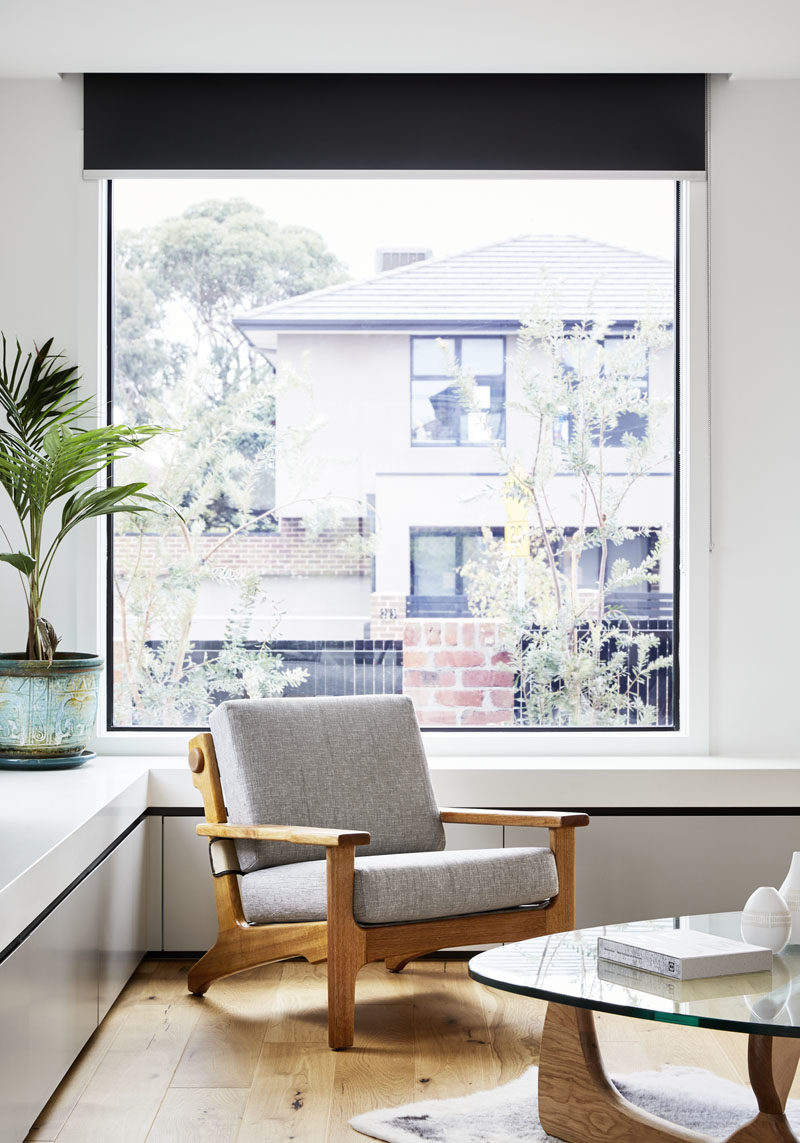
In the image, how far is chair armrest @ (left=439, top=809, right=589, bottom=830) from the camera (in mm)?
3432

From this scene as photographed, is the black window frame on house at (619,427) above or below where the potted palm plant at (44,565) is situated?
above

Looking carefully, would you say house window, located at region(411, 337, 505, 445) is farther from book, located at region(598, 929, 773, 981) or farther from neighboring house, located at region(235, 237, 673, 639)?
book, located at region(598, 929, 773, 981)

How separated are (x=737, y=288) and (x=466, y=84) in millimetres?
1222

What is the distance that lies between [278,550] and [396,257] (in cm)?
118

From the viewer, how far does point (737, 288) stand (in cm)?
430

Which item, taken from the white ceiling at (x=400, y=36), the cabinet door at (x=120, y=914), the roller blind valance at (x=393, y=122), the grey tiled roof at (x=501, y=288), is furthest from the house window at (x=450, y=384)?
the cabinet door at (x=120, y=914)

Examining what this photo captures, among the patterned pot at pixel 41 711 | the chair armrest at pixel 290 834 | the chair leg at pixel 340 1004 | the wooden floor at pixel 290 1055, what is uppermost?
the patterned pot at pixel 41 711

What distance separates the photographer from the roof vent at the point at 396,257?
4418mm

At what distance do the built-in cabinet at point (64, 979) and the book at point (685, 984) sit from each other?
1.16m

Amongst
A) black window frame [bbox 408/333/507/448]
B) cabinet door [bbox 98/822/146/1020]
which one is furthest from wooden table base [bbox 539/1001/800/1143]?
Answer: black window frame [bbox 408/333/507/448]

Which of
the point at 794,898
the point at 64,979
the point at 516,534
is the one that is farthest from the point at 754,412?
the point at 64,979

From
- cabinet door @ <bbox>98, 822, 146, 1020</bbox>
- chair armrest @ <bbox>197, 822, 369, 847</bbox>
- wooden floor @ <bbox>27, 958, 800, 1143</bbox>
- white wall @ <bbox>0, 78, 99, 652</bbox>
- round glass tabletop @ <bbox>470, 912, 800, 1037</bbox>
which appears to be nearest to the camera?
round glass tabletop @ <bbox>470, 912, 800, 1037</bbox>

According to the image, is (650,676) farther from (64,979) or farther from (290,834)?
(64,979)

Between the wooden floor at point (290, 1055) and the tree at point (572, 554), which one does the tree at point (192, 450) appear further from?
the wooden floor at point (290, 1055)
